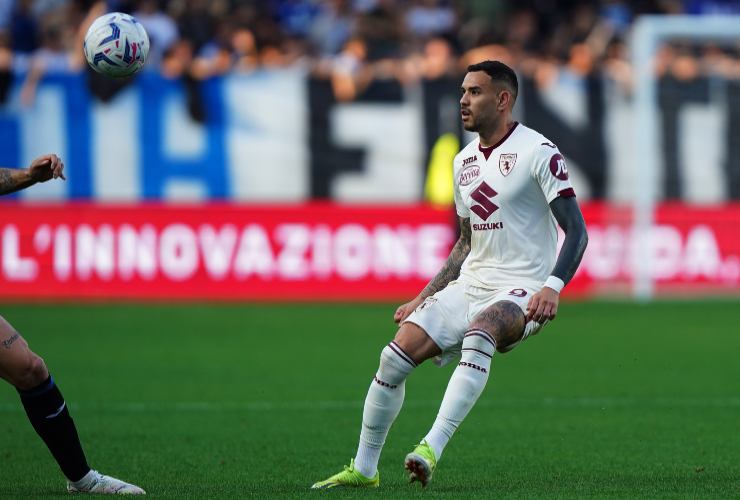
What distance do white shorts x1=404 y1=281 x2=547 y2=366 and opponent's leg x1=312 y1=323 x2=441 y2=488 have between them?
5 cm

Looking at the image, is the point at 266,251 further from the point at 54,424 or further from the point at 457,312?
the point at 54,424

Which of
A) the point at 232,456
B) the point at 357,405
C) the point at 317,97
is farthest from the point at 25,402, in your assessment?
the point at 317,97

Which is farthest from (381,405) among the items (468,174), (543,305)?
(468,174)

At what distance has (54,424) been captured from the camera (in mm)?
6961

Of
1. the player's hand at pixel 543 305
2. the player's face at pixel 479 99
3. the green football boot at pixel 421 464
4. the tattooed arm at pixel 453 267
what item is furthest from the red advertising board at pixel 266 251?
the green football boot at pixel 421 464

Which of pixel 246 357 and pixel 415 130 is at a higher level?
pixel 415 130

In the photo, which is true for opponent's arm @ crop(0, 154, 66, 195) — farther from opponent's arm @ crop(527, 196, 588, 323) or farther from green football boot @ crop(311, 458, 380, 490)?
opponent's arm @ crop(527, 196, 588, 323)

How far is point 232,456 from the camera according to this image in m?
8.41

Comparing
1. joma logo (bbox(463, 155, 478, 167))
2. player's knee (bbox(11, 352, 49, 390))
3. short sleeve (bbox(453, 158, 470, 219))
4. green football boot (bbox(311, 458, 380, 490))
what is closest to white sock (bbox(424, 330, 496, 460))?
green football boot (bbox(311, 458, 380, 490))

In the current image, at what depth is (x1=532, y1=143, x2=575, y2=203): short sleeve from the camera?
23.1 feet

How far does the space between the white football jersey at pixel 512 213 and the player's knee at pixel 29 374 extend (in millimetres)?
2229

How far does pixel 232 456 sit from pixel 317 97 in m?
12.3

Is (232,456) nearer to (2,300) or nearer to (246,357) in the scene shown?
(246,357)

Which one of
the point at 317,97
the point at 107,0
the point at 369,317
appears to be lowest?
the point at 369,317
